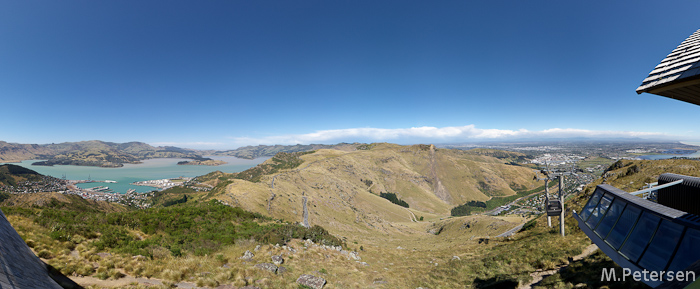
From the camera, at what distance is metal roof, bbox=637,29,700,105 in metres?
3.97

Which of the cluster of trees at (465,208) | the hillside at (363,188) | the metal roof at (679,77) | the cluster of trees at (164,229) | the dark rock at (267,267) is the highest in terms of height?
the metal roof at (679,77)

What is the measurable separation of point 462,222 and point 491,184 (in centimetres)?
14713

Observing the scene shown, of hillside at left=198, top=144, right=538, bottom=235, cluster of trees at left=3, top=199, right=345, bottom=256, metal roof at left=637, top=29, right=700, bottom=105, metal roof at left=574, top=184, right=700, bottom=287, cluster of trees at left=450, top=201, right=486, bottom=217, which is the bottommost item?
cluster of trees at left=450, top=201, right=486, bottom=217

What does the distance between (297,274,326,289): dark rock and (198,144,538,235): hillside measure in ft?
119

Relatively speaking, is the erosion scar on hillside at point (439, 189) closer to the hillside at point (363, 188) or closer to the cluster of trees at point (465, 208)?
the hillside at point (363, 188)

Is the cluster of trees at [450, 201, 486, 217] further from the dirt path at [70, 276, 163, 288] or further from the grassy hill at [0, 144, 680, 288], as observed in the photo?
the dirt path at [70, 276, 163, 288]

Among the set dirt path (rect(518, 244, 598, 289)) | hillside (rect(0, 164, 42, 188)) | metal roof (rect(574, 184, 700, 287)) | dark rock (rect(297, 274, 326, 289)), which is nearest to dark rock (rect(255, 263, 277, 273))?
dark rock (rect(297, 274, 326, 289))

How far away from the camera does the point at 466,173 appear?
611 ft

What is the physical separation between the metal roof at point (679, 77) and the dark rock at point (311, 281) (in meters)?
14.6

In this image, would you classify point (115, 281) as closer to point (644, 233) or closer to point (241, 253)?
point (241, 253)

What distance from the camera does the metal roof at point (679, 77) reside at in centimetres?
397

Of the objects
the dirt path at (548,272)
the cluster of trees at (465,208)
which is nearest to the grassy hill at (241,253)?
the dirt path at (548,272)

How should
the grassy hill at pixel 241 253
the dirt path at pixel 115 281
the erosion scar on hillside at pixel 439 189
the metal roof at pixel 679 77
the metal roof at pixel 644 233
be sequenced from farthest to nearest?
1. the erosion scar on hillside at pixel 439 189
2. the grassy hill at pixel 241 253
3. the dirt path at pixel 115 281
4. the metal roof at pixel 644 233
5. the metal roof at pixel 679 77

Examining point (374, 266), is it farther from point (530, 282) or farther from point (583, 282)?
point (583, 282)
